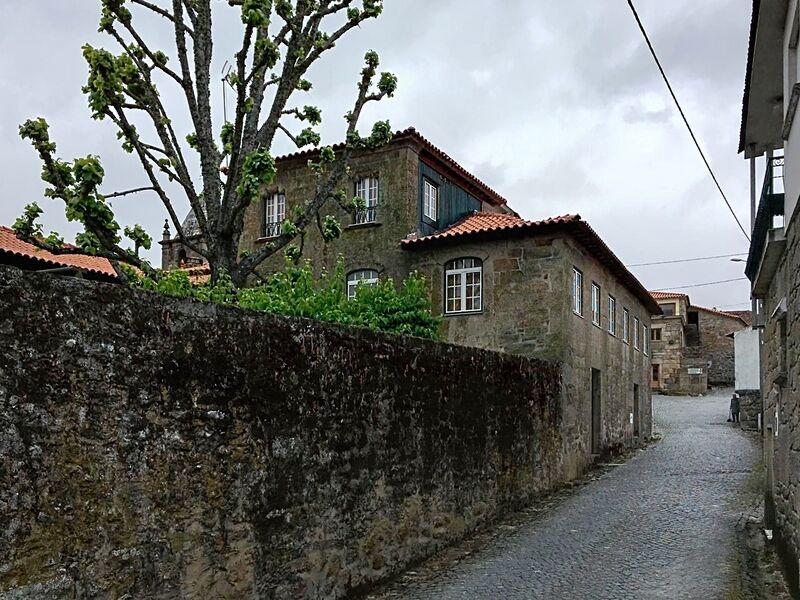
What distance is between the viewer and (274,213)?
2011cm

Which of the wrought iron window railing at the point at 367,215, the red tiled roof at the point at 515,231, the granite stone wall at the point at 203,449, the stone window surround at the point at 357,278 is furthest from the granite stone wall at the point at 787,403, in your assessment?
the wrought iron window railing at the point at 367,215

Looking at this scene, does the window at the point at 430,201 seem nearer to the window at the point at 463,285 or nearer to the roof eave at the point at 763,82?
the window at the point at 463,285

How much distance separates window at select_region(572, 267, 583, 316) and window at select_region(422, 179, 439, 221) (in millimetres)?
3872

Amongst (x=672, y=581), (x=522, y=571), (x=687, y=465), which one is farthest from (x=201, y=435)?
(x=687, y=465)

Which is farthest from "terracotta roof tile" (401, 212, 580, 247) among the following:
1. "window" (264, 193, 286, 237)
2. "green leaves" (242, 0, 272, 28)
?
"green leaves" (242, 0, 272, 28)

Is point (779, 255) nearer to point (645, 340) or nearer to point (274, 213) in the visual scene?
point (274, 213)

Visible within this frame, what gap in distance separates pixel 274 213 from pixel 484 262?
633 centimetres

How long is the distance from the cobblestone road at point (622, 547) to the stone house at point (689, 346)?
105ft

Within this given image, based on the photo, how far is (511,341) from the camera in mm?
16188

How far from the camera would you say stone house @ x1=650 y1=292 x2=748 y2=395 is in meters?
47.1

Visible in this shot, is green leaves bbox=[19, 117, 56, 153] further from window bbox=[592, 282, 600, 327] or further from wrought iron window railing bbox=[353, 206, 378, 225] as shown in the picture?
window bbox=[592, 282, 600, 327]

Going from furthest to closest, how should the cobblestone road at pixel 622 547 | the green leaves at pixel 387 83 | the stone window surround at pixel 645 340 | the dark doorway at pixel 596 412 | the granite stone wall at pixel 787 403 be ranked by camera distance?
1. the stone window surround at pixel 645 340
2. the dark doorway at pixel 596 412
3. the green leaves at pixel 387 83
4. the cobblestone road at pixel 622 547
5. the granite stone wall at pixel 787 403

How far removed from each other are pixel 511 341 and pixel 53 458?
12805 millimetres

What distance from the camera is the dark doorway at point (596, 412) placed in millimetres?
17766
